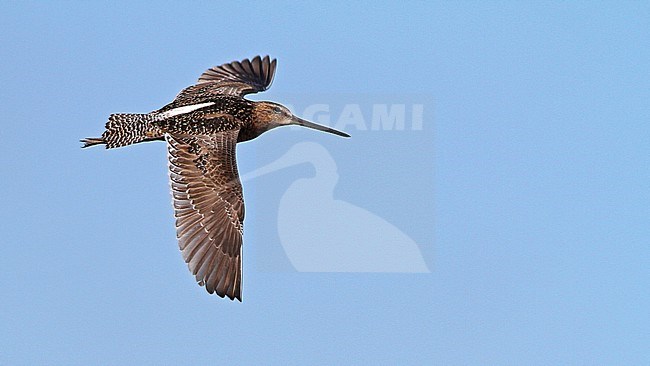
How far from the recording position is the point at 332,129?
46.9 ft

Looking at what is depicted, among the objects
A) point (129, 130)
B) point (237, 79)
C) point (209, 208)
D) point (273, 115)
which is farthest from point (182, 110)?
point (237, 79)

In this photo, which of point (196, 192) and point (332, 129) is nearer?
point (196, 192)

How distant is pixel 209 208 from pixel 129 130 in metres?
1.40

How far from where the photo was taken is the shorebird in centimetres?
1121

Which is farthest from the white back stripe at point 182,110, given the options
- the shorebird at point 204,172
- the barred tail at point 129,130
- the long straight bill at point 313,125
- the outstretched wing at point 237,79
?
the long straight bill at point 313,125

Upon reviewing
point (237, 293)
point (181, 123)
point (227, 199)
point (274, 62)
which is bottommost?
point (237, 293)

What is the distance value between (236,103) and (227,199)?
5.09 feet

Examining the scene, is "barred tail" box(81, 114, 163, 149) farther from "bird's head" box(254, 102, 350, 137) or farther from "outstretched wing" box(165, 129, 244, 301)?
"bird's head" box(254, 102, 350, 137)

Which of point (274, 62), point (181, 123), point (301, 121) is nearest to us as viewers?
point (181, 123)

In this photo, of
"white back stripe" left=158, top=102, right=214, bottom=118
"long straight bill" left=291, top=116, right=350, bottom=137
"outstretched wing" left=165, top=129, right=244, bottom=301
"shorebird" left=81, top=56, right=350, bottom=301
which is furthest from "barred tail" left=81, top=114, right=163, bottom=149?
"long straight bill" left=291, top=116, right=350, bottom=137

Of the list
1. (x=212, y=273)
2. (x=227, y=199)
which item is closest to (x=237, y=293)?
(x=212, y=273)

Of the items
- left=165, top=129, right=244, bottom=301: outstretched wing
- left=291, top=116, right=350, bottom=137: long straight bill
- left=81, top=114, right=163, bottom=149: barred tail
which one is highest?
left=291, top=116, right=350, bottom=137: long straight bill

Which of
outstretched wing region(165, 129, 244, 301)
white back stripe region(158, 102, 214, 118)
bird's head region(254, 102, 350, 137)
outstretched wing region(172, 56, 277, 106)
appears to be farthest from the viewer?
outstretched wing region(172, 56, 277, 106)

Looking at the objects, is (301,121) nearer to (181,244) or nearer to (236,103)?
(236,103)
